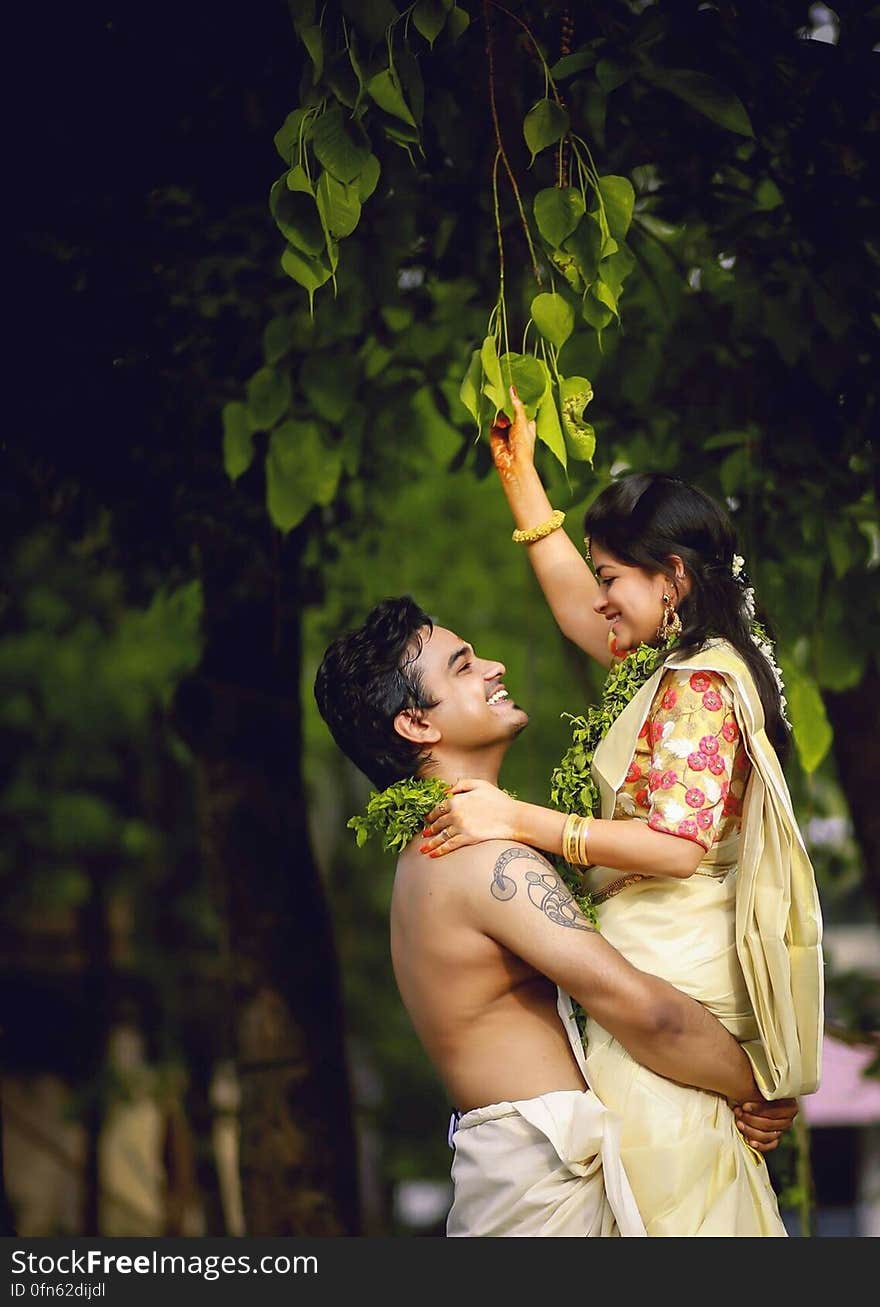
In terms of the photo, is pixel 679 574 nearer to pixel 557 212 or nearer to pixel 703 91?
pixel 557 212

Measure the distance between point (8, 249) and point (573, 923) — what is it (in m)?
2.22

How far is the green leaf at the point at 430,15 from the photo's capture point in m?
2.90

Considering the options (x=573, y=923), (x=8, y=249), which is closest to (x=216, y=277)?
(x=8, y=249)

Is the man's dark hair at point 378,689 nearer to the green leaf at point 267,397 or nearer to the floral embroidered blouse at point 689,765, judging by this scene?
the floral embroidered blouse at point 689,765

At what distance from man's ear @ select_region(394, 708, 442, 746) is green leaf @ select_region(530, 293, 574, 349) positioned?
85 cm

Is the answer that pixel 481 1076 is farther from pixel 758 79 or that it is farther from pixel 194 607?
pixel 194 607

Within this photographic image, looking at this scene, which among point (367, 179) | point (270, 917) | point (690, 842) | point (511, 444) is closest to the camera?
point (367, 179)

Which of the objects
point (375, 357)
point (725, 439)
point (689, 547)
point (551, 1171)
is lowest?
point (551, 1171)

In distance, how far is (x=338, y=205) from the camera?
2.94 m

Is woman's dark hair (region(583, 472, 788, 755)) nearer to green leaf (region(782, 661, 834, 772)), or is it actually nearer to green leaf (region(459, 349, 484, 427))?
green leaf (region(459, 349, 484, 427))

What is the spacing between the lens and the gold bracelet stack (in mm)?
3090

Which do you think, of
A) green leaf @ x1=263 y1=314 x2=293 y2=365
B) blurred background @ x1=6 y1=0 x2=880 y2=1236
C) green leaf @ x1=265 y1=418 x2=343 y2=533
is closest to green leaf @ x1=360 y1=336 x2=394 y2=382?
blurred background @ x1=6 y1=0 x2=880 y2=1236

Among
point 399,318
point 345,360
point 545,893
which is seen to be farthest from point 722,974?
point 399,318

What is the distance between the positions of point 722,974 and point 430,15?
76.6 inches
